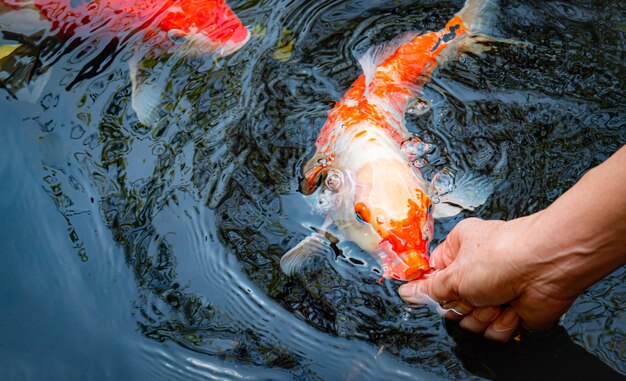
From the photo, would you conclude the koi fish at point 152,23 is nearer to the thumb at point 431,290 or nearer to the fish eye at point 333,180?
the fish eye at point 333,180

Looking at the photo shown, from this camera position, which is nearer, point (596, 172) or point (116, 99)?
point (596, 172)

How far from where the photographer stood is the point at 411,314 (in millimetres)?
3193

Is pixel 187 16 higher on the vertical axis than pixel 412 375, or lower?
higher

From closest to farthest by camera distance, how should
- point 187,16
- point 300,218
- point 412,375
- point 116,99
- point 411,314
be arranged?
1. point 412,375
2. point 411,314
3. point 300,218
4. point 116,99
5. point 187,16

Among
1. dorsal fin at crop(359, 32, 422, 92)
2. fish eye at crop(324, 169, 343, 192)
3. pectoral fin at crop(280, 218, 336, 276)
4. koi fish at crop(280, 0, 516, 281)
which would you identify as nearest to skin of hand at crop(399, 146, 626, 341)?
koi fish at crop(280, 0, 516, 281)

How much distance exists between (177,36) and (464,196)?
2729mm

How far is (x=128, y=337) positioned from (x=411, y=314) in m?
1.42

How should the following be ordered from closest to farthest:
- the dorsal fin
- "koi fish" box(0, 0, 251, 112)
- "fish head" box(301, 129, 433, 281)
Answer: "fish head" box(301, 129, 433, 281) < the dorsal fin < "koi fish" box(0, 0, 251, 112)

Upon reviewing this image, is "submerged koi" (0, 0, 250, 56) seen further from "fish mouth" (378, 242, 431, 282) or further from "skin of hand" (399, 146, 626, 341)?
"skin of hand" (399, 146, 626, 341)

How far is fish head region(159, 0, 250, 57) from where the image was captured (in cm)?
501

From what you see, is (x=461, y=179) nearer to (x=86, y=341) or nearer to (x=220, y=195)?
(x=220, y=195)

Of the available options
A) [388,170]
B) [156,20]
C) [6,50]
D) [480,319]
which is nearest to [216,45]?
[156,20]

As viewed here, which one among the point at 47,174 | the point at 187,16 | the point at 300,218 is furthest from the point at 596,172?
the point at 187,16


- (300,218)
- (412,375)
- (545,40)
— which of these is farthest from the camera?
(545,40)
